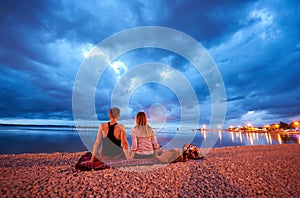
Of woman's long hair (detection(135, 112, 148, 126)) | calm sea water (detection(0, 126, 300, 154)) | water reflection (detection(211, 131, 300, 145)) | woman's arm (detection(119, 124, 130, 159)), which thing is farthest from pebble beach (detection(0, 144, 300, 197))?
water reflection (detection(211, 131, 300, 145))

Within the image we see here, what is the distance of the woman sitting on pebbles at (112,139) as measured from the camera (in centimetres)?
545

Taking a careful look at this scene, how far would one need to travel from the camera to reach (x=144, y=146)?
20.1 ft

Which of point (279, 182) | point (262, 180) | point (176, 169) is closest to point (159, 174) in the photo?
point (176, 169)

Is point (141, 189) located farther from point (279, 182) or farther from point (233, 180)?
point (279, 182)

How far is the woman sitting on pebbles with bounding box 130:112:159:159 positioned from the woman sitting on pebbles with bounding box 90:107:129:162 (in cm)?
38

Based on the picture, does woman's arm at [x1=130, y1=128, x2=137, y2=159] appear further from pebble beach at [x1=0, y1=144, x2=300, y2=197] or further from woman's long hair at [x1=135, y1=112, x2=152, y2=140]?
pebble beach at [x1=0, y1=144, x2=300, y2=197]

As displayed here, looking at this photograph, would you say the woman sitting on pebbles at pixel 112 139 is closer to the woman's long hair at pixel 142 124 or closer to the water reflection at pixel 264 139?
the woman's long hair at pixel 142 124

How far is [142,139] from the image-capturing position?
6.05m

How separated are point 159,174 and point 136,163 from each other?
1.17m

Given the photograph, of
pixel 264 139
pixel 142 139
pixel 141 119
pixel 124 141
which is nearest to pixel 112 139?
pixel 124 141

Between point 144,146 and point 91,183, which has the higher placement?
point 144,146

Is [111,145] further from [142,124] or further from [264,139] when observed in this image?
[264,139]

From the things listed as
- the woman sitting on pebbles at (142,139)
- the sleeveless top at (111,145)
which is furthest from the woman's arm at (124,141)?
the woman sitting on pebbles at (142,139)

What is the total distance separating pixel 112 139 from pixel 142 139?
1119mm
